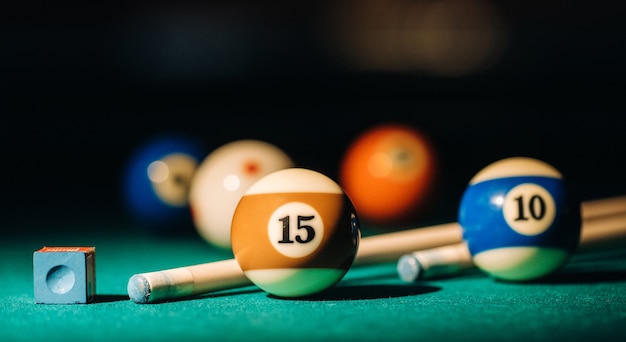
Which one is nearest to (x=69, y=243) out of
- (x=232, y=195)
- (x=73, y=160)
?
(x=232, y=195)

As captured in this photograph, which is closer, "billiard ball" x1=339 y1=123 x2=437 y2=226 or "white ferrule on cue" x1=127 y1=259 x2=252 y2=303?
"white ferrule on cue" x1=127 y1=259 x2=252 y2=303

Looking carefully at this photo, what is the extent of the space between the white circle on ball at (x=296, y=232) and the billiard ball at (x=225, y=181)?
1.62 meters

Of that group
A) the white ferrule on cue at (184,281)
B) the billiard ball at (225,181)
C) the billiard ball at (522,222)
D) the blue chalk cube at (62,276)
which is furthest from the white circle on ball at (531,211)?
the blue chalk cube at (62,276)

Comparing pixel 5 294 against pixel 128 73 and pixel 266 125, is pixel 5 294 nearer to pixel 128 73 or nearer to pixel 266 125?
pixel 266 125

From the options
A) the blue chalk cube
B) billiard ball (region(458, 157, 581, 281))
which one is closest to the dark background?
billiard ball (region(458, 157, 581, 281))

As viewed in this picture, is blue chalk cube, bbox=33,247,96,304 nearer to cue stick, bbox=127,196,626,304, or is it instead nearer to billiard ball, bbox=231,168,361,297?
cue stick, bbox=127,196,626,304

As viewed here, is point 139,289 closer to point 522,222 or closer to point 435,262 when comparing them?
point 435,262

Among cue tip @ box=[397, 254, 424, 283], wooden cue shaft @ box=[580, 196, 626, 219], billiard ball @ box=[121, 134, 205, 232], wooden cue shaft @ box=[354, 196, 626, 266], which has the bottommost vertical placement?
cue tip @ box=[397, 254, 424, 283]

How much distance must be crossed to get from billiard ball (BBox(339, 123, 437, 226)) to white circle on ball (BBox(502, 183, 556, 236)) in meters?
2.45

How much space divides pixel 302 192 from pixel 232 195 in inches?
63.2

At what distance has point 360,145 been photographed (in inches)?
264

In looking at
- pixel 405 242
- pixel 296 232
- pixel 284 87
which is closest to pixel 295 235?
pixel 296 232

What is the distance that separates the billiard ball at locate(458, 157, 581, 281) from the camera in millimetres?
3844

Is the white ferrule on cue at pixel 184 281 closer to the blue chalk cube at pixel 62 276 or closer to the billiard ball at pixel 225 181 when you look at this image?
the blue chalk cube at pixel 62 276
